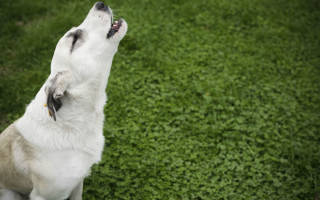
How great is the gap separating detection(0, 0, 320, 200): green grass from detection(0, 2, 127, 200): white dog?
1162mm

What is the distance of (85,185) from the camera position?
3.88 m

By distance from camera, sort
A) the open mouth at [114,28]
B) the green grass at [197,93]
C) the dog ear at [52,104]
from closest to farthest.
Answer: the dog ear at [52,104] < the open mouth at [114,28] < the green grass at [197,93]

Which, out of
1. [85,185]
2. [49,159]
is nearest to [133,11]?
[85,185]

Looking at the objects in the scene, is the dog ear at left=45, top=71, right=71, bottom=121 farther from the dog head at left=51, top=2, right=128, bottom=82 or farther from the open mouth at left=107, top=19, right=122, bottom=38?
the open mouth at left=107, top=19, right=122, bottom=38

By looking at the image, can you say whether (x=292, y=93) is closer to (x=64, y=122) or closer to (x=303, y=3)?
(x=303, y=3)

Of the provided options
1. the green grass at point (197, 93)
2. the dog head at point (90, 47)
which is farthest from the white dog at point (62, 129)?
the green grass at point (197, 93)

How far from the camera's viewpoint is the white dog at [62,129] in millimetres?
2686

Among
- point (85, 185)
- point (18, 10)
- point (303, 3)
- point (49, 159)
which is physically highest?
point (303, 3)

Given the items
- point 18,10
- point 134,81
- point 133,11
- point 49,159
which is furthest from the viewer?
point 133,11

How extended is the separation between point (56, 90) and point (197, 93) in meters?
3.18

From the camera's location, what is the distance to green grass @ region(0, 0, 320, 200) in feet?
13.2

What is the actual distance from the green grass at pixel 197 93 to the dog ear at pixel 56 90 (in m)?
1.78

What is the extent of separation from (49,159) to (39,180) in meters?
0.24

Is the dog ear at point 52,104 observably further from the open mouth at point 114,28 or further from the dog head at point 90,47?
the open mouth at point 114,28
